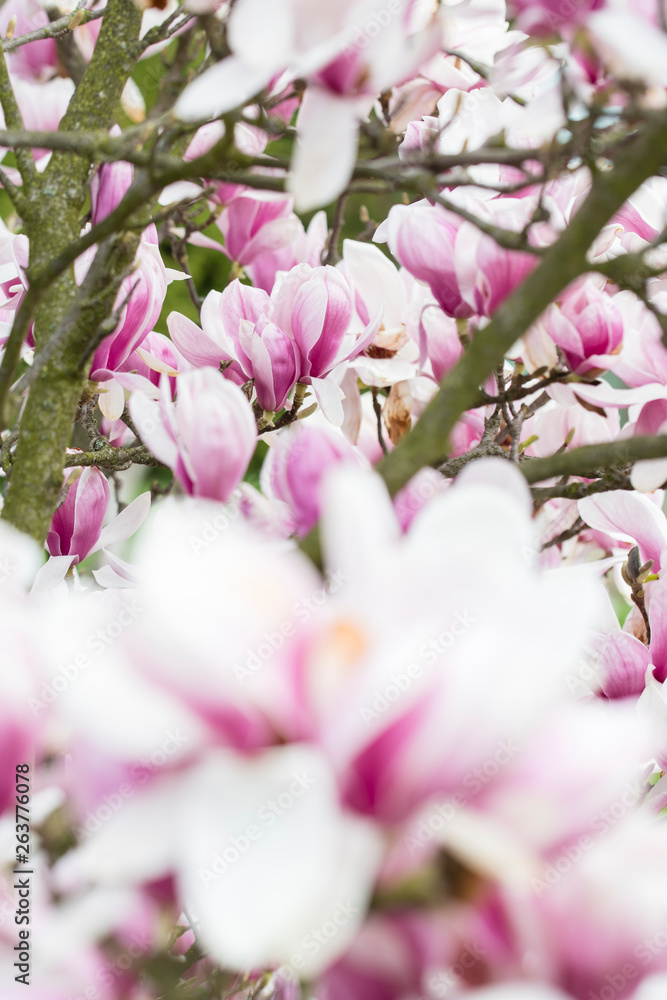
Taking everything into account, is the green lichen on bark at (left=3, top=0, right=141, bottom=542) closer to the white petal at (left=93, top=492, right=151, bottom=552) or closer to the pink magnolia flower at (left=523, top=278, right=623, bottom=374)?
the white petal at (left=93, top=492, right=151, bottom=552)

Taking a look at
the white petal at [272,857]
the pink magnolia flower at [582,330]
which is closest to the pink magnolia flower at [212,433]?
the white petal at [272,857]

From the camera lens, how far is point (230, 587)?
26cm

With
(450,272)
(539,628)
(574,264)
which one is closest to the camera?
(539,628)

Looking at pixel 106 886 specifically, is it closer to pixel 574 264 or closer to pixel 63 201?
pixel 574 264

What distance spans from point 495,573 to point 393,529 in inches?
2.0

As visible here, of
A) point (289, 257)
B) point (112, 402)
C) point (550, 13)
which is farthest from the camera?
point (289, 257)

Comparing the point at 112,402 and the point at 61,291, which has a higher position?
the point at 61,291

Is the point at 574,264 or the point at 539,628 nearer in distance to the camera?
the point at 539,628

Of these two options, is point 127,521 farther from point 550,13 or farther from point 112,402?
point 550,13

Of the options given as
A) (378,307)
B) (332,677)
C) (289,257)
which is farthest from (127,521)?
(332,677)

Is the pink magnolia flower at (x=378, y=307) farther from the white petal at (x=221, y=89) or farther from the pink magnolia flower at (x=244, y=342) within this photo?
the white petal at (x=221, y=89)

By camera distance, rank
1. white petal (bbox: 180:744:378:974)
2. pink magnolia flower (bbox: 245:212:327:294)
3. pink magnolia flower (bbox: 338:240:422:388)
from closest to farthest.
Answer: white petal (bbox: 180:744:378:974) < pink magnolia flower (bbox: 338:240:422:388) < pink magnolia flower (bbox: 245:212:327:294)

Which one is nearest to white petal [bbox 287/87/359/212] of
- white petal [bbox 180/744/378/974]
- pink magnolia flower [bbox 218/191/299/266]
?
white petal [bbox 180/744/378/974]

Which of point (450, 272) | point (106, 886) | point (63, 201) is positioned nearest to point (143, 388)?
point (63, 201)
